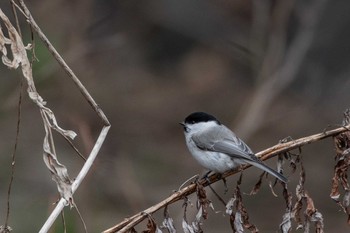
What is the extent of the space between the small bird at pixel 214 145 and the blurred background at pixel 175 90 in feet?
9.96

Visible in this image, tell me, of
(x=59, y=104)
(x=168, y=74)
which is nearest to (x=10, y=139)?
(x=59, y=104)

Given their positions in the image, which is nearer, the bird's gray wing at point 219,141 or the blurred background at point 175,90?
the bird's gray wing at point 219,141

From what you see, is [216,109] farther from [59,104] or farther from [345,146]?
[345,146]

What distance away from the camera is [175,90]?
448 inches

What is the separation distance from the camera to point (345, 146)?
3.36 metres

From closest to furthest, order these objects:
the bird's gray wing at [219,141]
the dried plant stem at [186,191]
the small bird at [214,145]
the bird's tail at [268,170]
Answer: the dried plant stem at [186,191]
the bird's tail at [268,170]
the small bird at [214,145]
the bird's gray wing at [219,141]

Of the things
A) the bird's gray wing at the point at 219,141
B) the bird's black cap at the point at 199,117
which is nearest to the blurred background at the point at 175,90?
the bird's black cap at the point at 199,117

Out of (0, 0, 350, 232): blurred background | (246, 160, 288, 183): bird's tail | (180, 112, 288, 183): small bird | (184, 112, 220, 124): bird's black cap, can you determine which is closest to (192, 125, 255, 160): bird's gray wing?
(180, 112, 288, 183): small bird

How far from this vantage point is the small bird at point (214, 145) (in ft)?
14.7

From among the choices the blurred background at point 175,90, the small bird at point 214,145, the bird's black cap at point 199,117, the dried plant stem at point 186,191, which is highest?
the blurred background at point 175,90

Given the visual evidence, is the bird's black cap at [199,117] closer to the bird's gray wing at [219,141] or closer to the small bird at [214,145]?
the small bird at [214,145]

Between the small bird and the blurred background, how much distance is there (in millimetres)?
3036

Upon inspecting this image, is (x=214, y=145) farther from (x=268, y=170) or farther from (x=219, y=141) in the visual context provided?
(x=268, y=170)

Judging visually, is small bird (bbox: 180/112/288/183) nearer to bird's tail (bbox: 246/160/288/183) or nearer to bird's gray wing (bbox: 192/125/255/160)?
bird's gray wing (bbox: 192/125/255/160)
